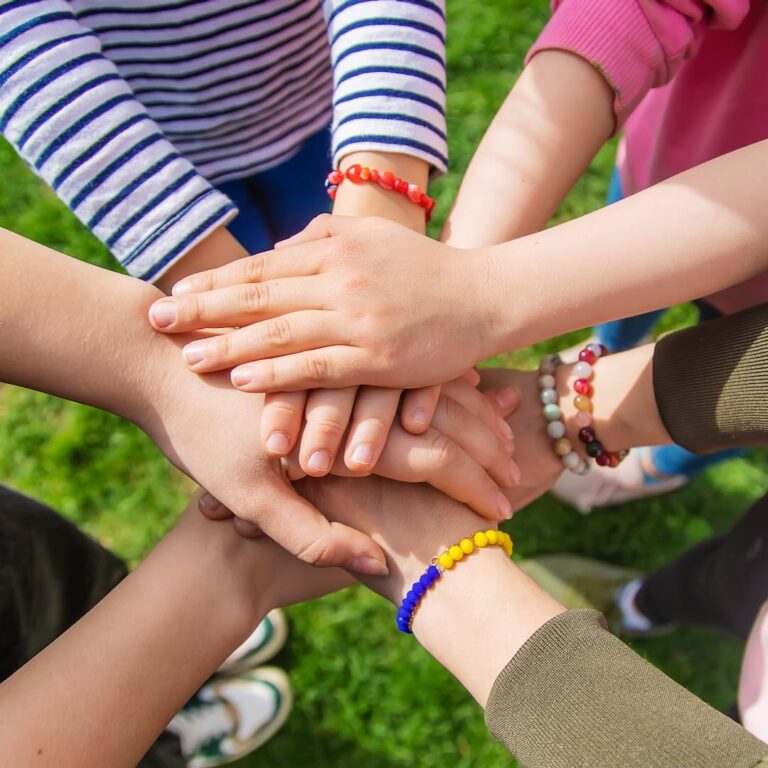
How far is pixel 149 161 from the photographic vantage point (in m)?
1.08

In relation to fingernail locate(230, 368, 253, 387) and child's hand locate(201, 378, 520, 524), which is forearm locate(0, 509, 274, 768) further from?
fingernail locate(230, 368, 253, 387)

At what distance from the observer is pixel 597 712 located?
834 millimetres

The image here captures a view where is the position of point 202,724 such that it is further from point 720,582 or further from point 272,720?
point 720,582

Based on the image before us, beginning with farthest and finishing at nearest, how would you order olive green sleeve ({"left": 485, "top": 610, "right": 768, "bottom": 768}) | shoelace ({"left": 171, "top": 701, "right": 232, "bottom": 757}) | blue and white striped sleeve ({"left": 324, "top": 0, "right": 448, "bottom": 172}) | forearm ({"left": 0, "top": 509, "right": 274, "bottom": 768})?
shoelace ({"left": 171, "top": 701, "right": 232, "bottom": 757}), blue and white striped sleeve ({"left": 324, "top": 0, "right": 448, "bottom": 172}), forearm ({"left": 0, "top": 509, "right": 274, "bottom": 768}), olive green sleeve ({"left": 485, "top": 610, "right": 768, "bottom": 768})

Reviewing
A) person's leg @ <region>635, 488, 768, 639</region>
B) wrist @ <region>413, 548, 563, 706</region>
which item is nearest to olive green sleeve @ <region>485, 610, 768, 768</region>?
wrist @ <region>413, 548, 563, 706</region>

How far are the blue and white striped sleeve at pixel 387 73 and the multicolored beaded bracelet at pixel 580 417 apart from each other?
1.54 feet

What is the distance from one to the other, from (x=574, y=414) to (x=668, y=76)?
588 millimetres

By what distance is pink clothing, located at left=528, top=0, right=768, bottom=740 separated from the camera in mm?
1074

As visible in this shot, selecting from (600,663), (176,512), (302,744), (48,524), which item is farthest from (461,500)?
(176,512)

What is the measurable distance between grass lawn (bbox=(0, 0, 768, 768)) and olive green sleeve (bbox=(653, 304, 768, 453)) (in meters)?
0.98

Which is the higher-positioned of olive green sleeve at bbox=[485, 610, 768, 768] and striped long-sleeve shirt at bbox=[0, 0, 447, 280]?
striped long-sleeve shirt at bbox=[0, 0, 447, 280]

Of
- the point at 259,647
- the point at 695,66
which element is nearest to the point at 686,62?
the point at 695,66

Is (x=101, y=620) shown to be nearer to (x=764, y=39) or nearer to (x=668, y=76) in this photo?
(x=668, y=76)

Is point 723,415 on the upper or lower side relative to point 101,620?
upper
